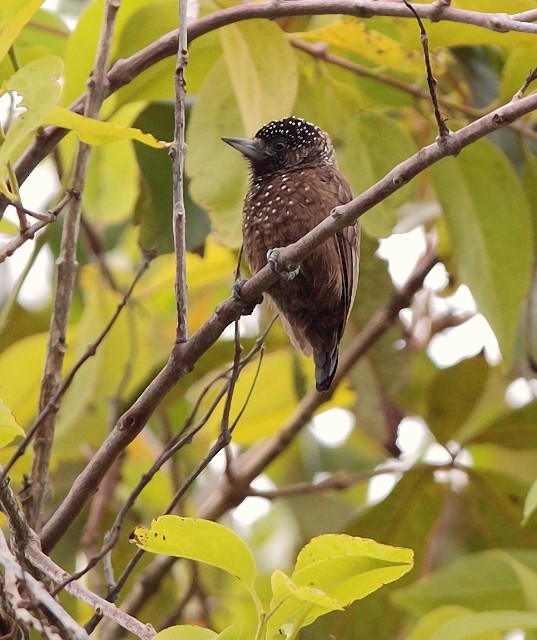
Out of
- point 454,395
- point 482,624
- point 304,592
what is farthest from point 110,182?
point 304,592

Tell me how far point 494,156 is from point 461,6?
47cm

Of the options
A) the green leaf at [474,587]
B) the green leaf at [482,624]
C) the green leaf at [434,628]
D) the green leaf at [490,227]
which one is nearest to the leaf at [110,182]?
the green leaf at [490,227]

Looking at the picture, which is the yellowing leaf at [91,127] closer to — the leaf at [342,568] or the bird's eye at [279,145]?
the leaf at [342,568]

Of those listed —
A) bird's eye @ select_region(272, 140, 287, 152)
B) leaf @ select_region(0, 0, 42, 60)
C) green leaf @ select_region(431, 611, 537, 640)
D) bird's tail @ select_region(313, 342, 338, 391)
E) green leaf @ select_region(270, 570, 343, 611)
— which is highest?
bird's eye @ select_region(272, 140, 287, 152)

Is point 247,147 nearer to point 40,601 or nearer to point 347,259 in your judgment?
point 347,259

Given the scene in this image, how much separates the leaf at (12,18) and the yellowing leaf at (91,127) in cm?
25

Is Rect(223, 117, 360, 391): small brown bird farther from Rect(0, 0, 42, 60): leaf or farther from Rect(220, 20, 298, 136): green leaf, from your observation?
Rect(0, 0, 42, 60): leaf

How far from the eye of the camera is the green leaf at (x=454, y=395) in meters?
3.31

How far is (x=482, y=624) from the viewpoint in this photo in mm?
1975

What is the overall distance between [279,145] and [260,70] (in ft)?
2.31

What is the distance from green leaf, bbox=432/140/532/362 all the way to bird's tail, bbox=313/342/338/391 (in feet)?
1.55

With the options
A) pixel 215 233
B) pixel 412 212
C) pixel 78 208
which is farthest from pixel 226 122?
Answer: pixel 412 212

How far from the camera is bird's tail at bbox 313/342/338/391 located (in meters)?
2.96

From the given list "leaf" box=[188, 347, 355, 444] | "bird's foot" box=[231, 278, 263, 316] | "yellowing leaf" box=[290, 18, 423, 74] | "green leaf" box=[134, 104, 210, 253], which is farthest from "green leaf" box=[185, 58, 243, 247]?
"leaf" box=[188, 347, 355, 444]
